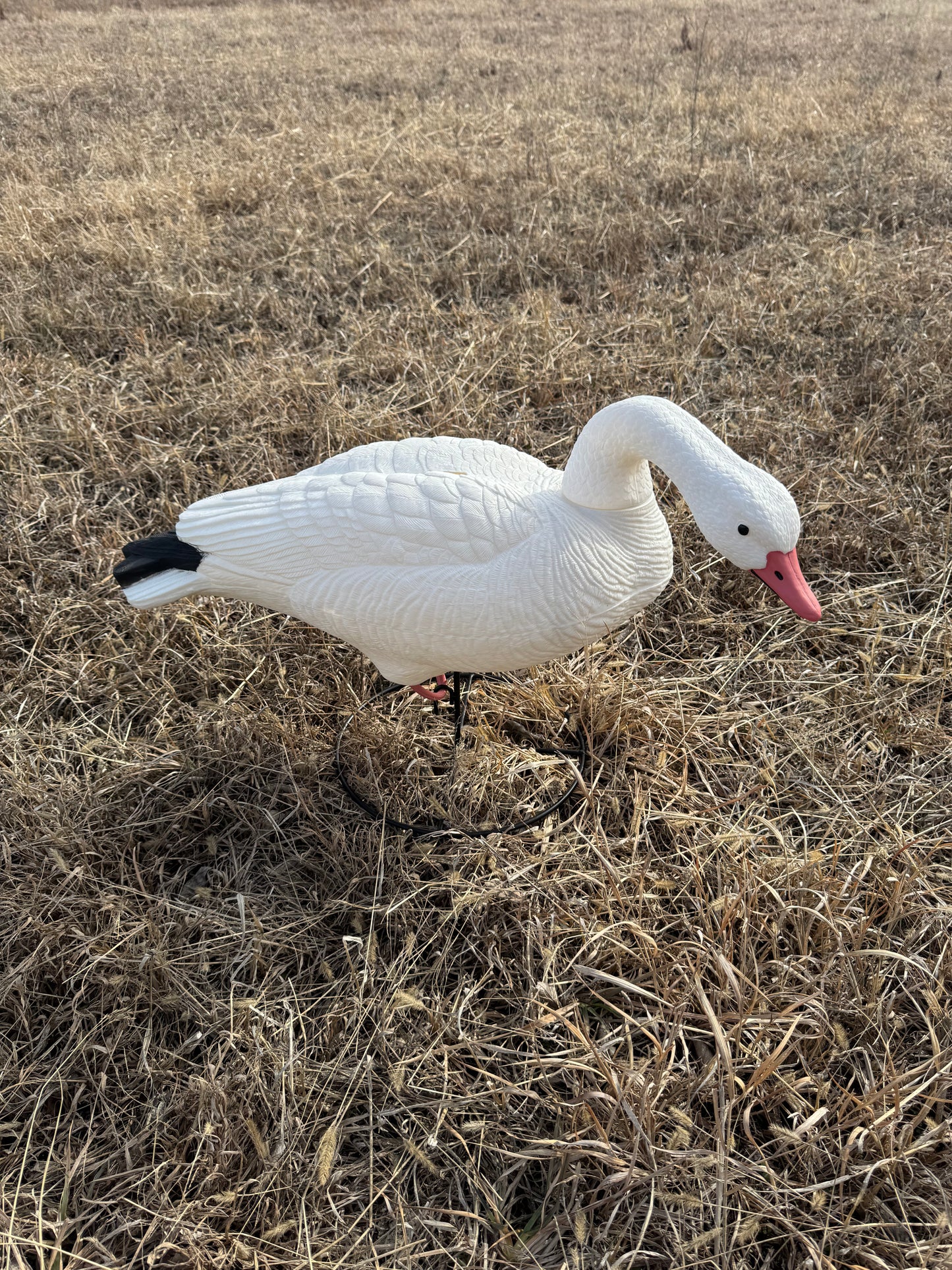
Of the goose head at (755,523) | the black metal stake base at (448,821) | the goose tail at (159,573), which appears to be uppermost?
the goose head at (755,523)

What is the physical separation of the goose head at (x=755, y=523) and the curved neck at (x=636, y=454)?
0.12 ft

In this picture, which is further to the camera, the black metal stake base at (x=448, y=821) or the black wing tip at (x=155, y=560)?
the black metal stake base at (x=448, y=821)

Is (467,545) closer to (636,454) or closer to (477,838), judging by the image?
(636,454)

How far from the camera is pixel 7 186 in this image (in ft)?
18.3

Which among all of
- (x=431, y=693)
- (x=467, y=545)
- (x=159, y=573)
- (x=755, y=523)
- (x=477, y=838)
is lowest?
(x=477, y=838)

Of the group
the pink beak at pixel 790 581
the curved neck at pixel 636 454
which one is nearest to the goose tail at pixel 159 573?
the curved neck at pixel 636 454

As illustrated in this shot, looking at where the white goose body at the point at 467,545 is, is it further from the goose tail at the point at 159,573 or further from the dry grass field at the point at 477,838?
the dry grass field at the point at 477,838

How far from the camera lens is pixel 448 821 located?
7.60 feet

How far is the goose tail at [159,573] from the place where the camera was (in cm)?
195

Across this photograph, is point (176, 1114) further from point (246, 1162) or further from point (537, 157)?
point (537, 157)

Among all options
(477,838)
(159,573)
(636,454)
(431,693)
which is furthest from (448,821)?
(636,454)

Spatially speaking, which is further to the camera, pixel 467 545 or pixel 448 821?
pixel 448 821

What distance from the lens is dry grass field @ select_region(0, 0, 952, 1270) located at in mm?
1617

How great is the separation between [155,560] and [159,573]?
0.04 metres
